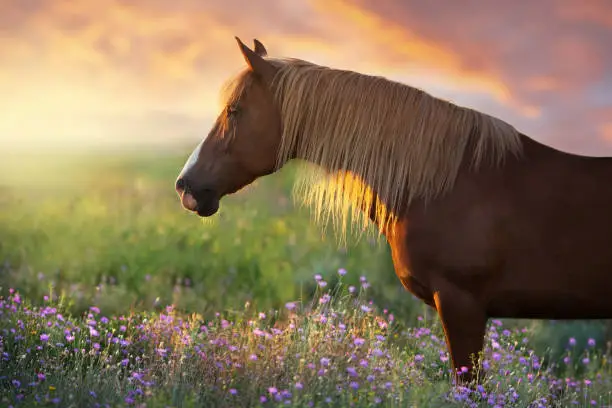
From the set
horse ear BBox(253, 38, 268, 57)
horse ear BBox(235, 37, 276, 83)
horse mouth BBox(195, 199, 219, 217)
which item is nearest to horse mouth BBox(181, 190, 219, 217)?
horse mouth BBox(195, 199, 219, 217)

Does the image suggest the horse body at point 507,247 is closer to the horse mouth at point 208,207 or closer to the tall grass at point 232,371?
the tall grass at point 232,371

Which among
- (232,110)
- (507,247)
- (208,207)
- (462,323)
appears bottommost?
(462,323)

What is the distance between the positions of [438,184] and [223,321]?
2.14m

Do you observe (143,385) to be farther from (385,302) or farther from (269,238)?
(269,238)

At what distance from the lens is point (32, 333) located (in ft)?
18.4

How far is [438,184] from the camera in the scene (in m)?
4.61

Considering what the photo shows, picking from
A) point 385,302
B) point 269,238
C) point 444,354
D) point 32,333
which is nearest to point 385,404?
point 444,354

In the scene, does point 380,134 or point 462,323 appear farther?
point 380,134

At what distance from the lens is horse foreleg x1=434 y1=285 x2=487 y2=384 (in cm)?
446

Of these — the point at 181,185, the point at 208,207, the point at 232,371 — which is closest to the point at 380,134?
the point at 208,207

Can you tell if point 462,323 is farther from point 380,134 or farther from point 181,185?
point 181,185

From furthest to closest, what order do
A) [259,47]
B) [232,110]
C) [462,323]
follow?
[259,47]
[232,110]
[462,323]

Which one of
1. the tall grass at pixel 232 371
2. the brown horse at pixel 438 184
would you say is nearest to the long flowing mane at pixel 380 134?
the brown horse at pixel 438 184

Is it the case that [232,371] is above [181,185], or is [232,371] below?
below
